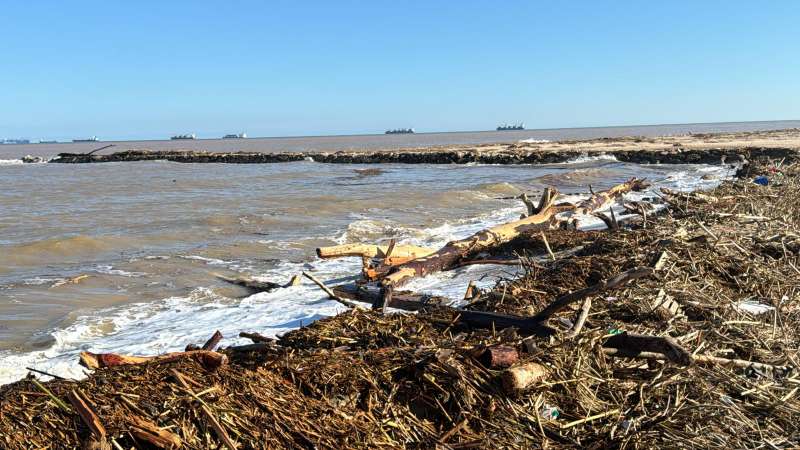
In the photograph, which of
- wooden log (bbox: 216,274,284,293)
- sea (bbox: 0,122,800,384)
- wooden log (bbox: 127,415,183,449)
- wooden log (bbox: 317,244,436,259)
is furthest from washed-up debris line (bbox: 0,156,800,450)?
wooden log (bbox: 216,274,284,293)

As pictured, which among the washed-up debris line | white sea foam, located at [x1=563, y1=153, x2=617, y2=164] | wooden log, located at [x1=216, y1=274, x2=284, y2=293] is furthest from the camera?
white sea foam, located at [x1=563, y1=153, x2=617, y2=164]

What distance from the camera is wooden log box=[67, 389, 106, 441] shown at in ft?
8.70

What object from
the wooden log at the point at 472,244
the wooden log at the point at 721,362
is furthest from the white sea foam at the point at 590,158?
the wooden log at the point at 721,362

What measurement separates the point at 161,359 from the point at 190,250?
872 cm

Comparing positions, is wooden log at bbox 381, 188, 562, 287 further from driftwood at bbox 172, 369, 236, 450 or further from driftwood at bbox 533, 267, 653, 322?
driftwood at bbox 172, 369, 236, 450

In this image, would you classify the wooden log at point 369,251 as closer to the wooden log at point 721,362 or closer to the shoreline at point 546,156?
the wooden log at point 721,362

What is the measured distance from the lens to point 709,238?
597 cm

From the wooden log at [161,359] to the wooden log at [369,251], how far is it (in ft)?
13.4

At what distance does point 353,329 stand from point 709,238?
3.81m

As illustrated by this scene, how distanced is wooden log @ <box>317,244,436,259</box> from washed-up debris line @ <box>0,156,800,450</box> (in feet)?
11.3

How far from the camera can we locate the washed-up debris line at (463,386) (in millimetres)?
2820

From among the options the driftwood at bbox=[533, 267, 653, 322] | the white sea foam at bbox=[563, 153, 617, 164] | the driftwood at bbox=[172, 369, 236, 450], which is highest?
the driftwood at bbox=[533, 267, 653, 322]

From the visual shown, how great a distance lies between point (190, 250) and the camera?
463 inches

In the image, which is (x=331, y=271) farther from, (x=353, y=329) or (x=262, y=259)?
(x=353, y=329)
